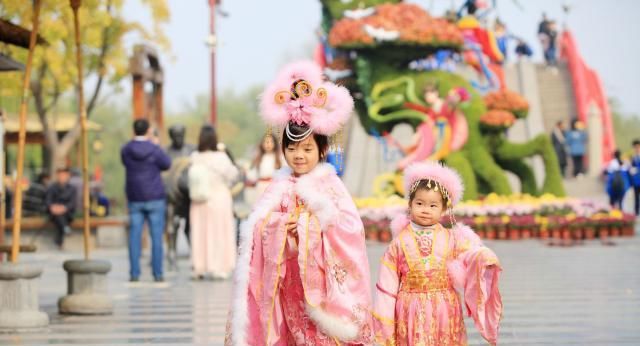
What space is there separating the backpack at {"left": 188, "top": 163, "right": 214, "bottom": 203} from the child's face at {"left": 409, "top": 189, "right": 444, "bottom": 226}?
26.8 feet

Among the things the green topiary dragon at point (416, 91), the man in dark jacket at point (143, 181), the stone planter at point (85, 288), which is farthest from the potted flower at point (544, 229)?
the stone planter at point (85, 288)

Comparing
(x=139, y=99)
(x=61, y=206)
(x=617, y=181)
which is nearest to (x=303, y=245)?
(x=139, y=99)

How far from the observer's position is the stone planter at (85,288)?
11.2 m

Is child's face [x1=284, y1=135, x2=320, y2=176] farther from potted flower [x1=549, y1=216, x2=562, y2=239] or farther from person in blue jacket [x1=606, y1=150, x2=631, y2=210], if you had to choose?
person in blue jacket [x1=606, y1=150, x2=631, y2=210]

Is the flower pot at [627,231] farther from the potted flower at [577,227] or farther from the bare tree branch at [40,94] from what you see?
the bare tree branch at [40,94]

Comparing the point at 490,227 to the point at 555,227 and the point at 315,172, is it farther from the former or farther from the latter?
the point at 315,172

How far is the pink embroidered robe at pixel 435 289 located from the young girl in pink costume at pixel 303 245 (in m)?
0.25

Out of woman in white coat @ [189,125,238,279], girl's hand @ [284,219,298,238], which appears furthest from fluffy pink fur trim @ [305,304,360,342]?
woman in white coat @ [189,125,238,279]

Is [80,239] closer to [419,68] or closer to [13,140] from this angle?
[419,68]

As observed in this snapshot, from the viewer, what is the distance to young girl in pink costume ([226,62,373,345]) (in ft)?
21.4

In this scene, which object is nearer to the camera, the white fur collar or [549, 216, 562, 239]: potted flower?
the white fur collar

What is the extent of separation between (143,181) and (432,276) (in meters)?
7.61

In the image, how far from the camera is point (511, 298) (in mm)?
12297

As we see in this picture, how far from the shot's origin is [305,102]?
21.7ft
